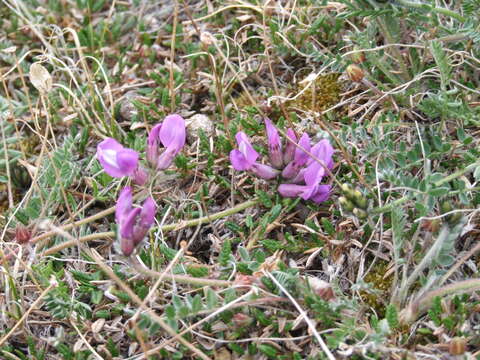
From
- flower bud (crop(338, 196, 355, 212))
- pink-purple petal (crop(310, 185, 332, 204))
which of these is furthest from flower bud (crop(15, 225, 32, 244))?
flower bud (crop(338, 196, 355, 212))

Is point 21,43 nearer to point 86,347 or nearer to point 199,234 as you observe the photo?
point 199,234

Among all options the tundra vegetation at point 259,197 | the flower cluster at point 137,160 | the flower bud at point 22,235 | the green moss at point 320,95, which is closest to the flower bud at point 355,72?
the tundra vegetation at point 259,197

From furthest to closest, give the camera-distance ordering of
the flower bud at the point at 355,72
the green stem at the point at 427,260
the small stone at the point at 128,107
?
the small stone at the point at 128,107 → the flower bud at the point at 355,72 → the green stem at the point at 427,260

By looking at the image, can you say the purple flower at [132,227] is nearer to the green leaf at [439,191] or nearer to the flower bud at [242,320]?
the flower bud at [242,320]

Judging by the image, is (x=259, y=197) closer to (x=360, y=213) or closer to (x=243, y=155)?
(x=243, y=155)

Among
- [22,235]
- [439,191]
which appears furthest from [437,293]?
[22,235]

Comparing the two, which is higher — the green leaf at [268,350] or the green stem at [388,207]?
the green stem at [388,207]
